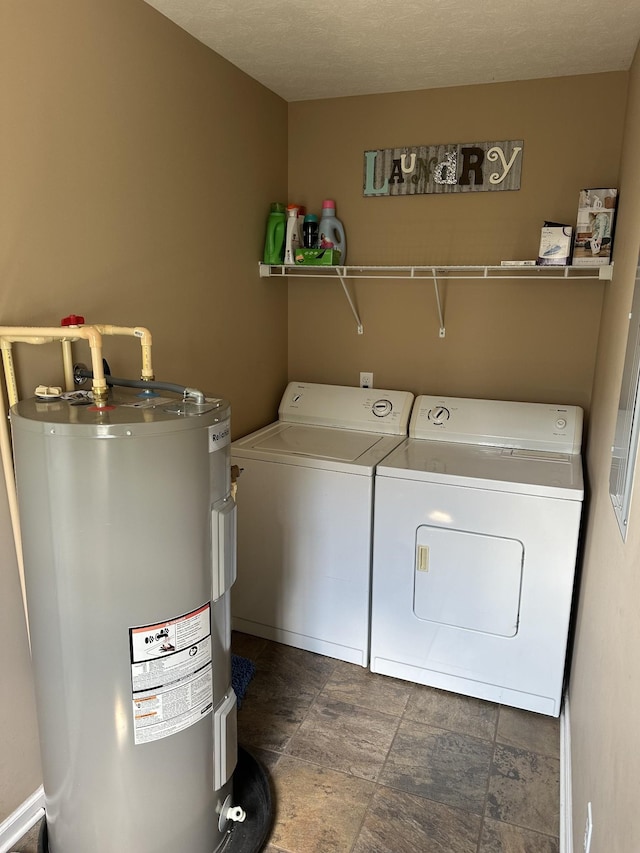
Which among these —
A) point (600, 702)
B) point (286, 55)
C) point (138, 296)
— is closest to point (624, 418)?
point (600, 702)

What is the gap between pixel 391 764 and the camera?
1.92m

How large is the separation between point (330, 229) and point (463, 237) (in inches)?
23.1

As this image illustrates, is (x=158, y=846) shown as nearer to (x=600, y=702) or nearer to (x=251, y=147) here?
(x=600, y=702)

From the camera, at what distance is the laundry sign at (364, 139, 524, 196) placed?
2.48 meters

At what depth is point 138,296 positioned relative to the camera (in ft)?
6.26

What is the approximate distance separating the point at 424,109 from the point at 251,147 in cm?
75

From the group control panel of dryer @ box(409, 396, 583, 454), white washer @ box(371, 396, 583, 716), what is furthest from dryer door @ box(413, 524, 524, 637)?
control panel of dryer @ box(409, 396, 583, 454)

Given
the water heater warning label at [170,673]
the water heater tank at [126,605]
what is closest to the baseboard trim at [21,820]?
the water heater tank at [126,605]

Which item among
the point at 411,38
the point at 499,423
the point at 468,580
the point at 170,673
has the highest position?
the point at 411,38

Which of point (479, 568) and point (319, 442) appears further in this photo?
point (319, 442)

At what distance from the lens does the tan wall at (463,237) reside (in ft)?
7.85

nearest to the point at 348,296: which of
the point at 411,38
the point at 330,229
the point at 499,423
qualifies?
the point at 330,229

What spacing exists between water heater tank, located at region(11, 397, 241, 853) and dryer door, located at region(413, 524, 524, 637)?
3.07 ft

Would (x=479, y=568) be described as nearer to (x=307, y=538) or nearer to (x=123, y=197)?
(x=307, y=538)
